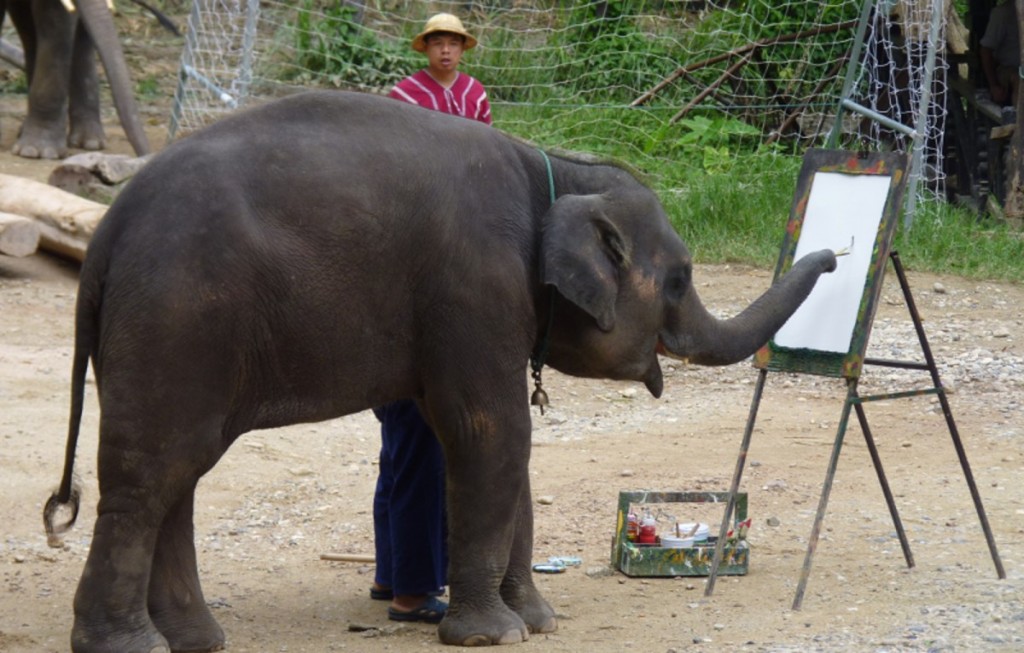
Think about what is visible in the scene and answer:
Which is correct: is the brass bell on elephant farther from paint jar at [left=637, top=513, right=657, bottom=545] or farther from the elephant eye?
paint jar at [left=637, top=513, right=657, bottom=545]

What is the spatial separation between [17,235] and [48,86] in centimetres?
451

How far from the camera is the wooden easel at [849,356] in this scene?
6160 millimetres

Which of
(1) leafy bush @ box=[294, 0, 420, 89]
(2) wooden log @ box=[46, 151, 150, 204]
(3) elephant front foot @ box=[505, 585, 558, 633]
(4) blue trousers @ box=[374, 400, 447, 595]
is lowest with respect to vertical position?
(2) wooden log @ box=[46, 151, 150, 204]

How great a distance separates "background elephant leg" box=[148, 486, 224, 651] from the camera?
5445mm

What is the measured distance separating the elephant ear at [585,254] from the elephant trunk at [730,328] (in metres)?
0.36

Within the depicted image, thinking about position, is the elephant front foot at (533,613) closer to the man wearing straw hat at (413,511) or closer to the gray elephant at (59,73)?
the man wearing straw hat at (413,511)

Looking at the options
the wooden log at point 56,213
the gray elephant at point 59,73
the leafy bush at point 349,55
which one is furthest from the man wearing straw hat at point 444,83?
the leafy bush at point 349,55

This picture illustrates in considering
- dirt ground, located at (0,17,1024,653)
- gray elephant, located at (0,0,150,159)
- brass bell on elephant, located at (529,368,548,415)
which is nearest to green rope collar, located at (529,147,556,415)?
brass bell on elephant, located at (529,368,548,415)

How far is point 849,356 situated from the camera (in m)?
6.25

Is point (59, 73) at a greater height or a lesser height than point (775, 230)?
lesser

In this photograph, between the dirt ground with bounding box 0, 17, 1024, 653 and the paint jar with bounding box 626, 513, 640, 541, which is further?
the paint jar with bounding box 626, 513, 640, 541

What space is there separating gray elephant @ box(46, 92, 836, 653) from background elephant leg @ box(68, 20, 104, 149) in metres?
10.5

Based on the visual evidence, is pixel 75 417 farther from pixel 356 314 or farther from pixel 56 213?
pixel 56 213

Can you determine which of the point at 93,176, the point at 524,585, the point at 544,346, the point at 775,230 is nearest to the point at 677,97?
the point at 775,230
